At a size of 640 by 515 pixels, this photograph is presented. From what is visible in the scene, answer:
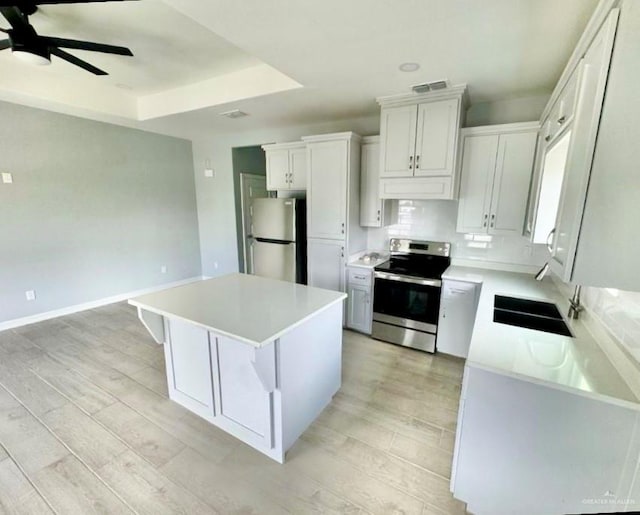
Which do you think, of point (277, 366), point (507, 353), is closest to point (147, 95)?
point (277, 366)

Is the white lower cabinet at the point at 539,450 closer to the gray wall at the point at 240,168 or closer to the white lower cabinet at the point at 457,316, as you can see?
the white lower cabinet at the point at 457,316

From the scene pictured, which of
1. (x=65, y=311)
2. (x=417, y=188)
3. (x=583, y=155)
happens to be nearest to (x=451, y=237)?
(x=417, y=188)

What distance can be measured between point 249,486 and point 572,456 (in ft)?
5.14

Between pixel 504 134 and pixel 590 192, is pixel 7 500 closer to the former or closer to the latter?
pixel 590 192

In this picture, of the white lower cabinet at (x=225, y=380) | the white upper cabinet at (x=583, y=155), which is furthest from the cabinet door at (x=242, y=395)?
the white upper cabinet at (x=583, y=155)

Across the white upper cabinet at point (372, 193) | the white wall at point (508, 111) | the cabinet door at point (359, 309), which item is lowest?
the cabinet door at point (359, 309)

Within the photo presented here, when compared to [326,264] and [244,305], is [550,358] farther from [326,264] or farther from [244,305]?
[326,264]

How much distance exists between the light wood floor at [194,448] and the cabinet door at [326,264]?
100 centimetres

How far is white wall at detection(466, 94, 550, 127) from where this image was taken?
9.15 feet

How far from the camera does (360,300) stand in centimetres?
336

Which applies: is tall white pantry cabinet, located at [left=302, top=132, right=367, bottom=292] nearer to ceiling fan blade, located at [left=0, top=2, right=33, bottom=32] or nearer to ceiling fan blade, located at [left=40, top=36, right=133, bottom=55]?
ceiling fan blade, located at [left=40, top=36, right=133, bottom=55]

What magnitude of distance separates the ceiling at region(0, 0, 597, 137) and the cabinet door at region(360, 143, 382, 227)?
478mm

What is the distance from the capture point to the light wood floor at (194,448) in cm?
155

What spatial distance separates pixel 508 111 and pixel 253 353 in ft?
10.8
